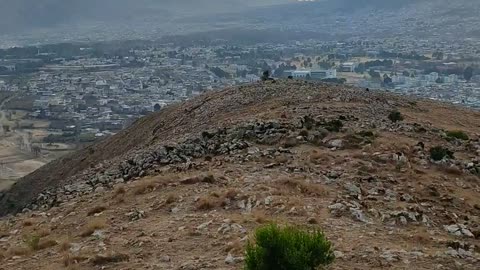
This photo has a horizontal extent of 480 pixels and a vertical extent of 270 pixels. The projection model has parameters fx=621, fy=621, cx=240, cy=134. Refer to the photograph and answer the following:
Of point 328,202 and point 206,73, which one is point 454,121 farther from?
point 206,73

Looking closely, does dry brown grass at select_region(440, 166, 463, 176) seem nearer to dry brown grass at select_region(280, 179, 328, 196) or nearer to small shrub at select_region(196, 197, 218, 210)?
dry brown grass at select_region(280, 179, 328, 196)

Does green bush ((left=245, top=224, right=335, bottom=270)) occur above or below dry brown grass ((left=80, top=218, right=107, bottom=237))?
above

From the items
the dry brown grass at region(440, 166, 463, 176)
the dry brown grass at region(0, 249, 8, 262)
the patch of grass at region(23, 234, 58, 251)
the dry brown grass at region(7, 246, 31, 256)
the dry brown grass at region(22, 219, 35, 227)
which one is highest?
the dry brown grass at region(440, 166, 463, 176)

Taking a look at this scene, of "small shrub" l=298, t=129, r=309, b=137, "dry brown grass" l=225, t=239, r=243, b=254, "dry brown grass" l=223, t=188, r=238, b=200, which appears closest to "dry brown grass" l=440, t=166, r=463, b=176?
"small shrub" l=298, t=129, r=309, b=137

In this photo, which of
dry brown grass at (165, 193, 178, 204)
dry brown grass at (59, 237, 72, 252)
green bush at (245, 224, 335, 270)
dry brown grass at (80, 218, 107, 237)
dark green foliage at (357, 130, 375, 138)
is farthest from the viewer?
dark green foliage at (357, 130, 375, 138)

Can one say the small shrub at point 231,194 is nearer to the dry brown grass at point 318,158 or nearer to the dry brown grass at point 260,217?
the dry brown grass at point 260,217

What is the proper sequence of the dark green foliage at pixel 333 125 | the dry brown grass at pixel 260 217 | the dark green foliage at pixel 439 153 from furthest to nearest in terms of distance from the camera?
1. the dark green foliage at pixel 333 125
2. the dark green foliage at pixel 439 153
3. the dry brown grass at pixel 260 217

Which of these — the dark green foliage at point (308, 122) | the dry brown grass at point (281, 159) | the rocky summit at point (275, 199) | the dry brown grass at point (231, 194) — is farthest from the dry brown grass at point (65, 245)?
the dark green foliage at point (308, 122)
